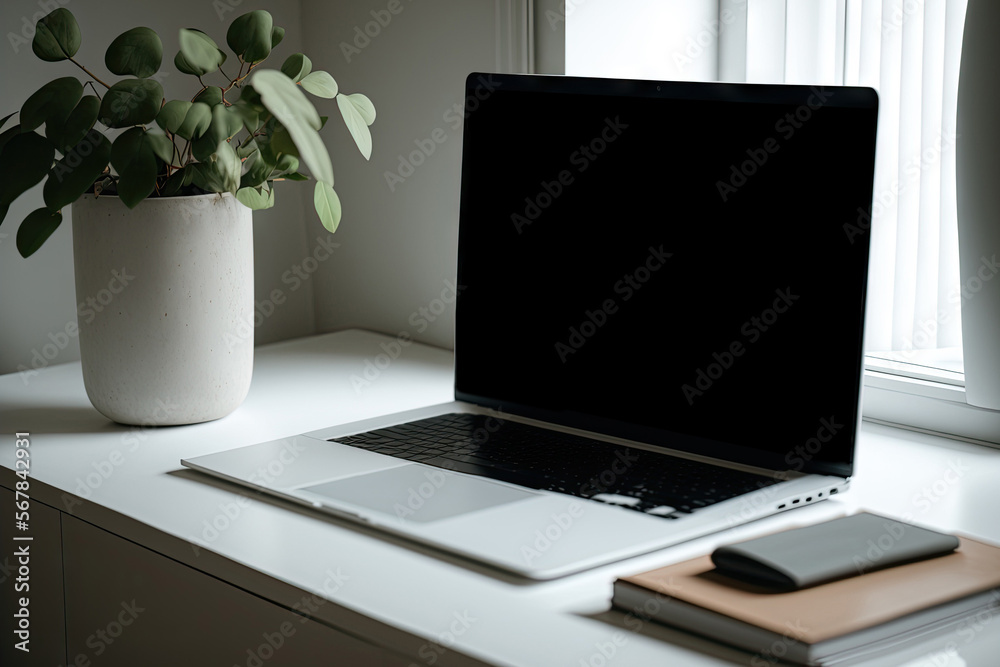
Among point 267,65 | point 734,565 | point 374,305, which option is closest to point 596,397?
point 734,565

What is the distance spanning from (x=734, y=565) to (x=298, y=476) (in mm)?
410

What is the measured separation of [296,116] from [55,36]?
0.48 metres

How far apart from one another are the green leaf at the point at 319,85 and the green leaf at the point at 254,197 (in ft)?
0.37

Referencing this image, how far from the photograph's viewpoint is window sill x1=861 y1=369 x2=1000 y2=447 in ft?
3.56

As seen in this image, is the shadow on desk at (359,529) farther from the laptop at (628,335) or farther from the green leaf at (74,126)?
the green leaf at (74,126)

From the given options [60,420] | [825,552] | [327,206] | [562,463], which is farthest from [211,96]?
[825,552]

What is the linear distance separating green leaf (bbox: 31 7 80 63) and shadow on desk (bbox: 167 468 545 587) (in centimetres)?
43

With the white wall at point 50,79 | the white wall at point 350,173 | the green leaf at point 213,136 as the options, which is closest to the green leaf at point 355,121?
the green leaf at point 213,136

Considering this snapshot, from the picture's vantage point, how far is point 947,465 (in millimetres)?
1013

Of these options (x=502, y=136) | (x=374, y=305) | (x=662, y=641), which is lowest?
(x=662, y=641)

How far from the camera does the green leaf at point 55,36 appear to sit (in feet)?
3.49

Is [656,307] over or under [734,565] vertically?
over

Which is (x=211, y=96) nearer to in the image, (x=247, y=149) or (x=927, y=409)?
(x=247, y=149)

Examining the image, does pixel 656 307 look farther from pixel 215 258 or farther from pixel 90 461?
pixel 90 461
